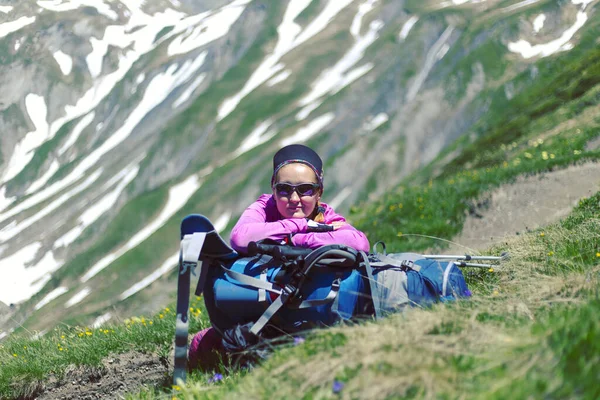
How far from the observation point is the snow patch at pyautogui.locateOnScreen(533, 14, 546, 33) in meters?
108

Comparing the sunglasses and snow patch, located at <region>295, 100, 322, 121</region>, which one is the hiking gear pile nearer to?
the sunglasses

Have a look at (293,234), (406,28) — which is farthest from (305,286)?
(406,28)

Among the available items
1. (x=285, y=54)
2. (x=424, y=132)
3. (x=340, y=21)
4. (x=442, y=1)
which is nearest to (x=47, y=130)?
(x=285, y=54)

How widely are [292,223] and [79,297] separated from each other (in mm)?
101024

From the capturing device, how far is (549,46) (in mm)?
105938

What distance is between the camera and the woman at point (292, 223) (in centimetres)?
576

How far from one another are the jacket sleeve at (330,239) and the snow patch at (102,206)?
129611mm

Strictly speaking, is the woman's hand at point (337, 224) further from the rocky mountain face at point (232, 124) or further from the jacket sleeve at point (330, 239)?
the rocky mountain face at point (232, 124)

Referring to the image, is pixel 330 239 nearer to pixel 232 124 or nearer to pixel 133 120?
pixel 232 124

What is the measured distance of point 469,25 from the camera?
12344 centimetres

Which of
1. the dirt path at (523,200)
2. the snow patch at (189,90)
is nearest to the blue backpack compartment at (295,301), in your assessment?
the dirt path at (523,200)

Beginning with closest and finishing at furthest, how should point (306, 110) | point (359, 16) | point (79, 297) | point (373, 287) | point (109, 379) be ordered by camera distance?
point (373, 287)
point (109, 379)
point (79, 297)
point (306, 110)
point (359, 16)

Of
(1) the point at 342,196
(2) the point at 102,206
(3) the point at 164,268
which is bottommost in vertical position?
(1) the point at 342,196

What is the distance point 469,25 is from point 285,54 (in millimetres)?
59724
